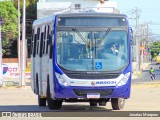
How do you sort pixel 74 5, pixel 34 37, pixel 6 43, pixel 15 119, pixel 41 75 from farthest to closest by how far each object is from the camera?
pixel 74 5, pixel 6 43, pixel 34 37, pixel 41 75, pixel 15 119

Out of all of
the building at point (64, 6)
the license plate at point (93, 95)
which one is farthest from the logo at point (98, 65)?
the building at point (64, 6)

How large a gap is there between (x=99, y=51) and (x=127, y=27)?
1286mm

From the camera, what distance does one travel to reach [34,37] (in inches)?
1019

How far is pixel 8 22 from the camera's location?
94.4 m

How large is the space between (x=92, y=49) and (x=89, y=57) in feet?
0.97

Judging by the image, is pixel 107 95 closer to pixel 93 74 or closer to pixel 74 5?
pixel 93 74

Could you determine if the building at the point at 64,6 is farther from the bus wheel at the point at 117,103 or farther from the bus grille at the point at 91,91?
the bus grille at the point at 91,91

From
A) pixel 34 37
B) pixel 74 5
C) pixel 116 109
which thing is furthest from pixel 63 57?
pixel 74 5

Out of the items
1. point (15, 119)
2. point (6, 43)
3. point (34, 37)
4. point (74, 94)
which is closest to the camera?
point (15, 119)

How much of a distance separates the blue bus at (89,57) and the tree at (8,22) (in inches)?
2798

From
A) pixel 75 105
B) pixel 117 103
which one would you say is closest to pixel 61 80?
pixel 117 103

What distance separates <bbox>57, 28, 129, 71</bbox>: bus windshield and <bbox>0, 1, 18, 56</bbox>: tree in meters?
71.4

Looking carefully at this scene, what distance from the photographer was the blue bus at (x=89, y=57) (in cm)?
2073

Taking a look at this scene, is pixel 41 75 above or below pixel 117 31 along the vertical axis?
below
